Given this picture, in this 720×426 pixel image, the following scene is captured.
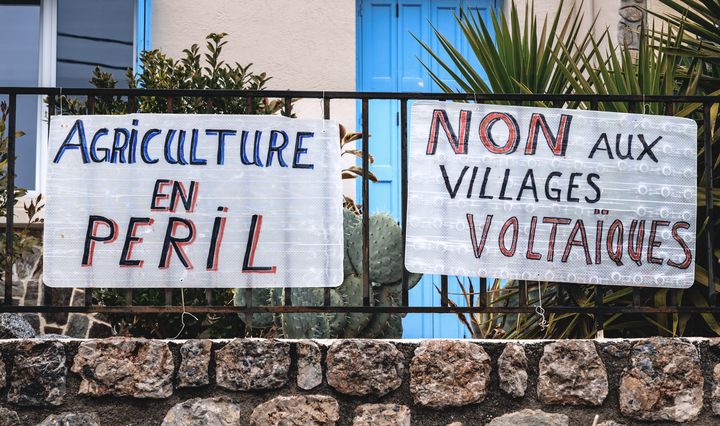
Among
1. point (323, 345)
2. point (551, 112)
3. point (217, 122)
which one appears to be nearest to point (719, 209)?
point (551, 112)

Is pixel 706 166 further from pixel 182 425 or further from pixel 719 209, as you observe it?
pixel 182 425

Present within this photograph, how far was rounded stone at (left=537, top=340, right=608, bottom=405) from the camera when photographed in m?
3.68

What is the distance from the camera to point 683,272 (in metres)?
3.96

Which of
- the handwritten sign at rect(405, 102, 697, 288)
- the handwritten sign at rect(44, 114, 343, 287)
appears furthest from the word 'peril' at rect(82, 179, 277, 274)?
the handwritten sign at rect(405, 102, 697, 288)

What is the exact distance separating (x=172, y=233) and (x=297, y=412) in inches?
31.7

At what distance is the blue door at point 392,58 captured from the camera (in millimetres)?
6703

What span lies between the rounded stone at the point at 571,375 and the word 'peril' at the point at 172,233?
3.49 feet

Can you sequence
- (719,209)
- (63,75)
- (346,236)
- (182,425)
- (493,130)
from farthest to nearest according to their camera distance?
(63,75) → (346,236) → (719,209) → (493,130) → (182,425)

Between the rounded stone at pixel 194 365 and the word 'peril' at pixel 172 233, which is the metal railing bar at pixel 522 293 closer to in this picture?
the word 'peril' at pixel 172 233

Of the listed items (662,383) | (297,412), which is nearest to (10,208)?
(297,412)

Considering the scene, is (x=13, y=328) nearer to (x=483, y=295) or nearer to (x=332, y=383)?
(x=332, y=383)

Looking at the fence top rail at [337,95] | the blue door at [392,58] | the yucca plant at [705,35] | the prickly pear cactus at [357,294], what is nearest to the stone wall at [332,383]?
the prickly pear cactus at [357,294]

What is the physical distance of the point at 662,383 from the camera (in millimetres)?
3703

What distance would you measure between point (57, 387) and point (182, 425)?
1.53ft
